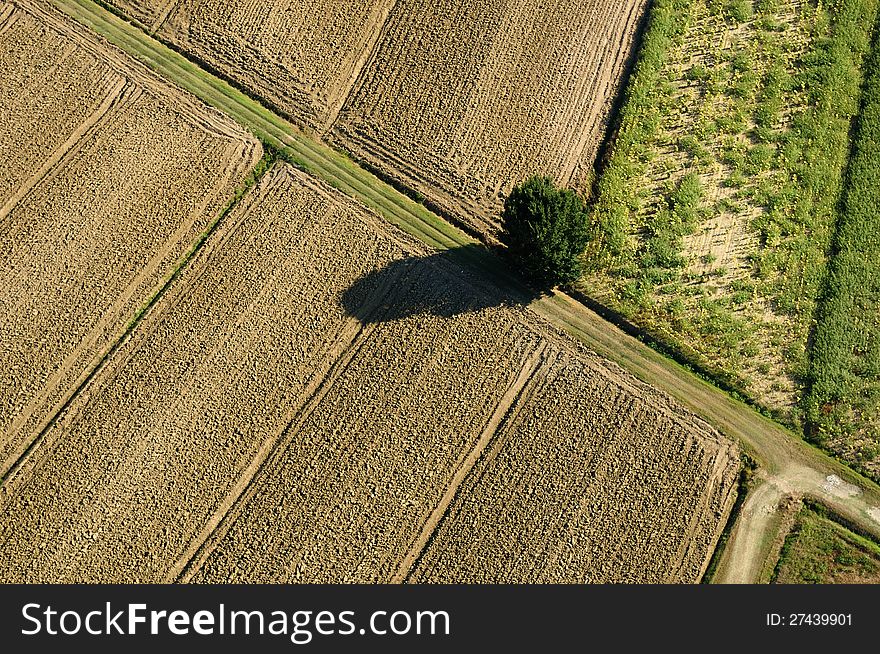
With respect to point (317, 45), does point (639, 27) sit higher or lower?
higher

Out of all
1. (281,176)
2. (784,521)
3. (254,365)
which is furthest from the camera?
(281,176)

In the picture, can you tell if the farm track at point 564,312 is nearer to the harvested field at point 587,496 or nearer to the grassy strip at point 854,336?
the harvested field at point 587,496

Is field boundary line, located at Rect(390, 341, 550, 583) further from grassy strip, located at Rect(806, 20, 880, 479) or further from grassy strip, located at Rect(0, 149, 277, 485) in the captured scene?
grassy strip, located at Rect(0, 149, 277, 485)

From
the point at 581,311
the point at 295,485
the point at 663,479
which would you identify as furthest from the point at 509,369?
the point at 295,485

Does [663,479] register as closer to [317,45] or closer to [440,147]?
[440,147]

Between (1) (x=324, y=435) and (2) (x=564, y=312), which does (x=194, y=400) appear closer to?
(1) (x=324, y=435)

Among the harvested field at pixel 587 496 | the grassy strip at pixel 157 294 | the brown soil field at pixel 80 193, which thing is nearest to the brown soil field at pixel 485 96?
the grassy strip at pixel 157 294

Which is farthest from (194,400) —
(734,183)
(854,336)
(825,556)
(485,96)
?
(854,336)

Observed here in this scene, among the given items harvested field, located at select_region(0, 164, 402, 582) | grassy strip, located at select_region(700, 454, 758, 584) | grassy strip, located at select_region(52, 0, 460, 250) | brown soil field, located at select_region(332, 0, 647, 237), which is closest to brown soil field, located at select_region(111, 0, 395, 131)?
grassy strip, located at select_region(52, 0, 460, 250)
